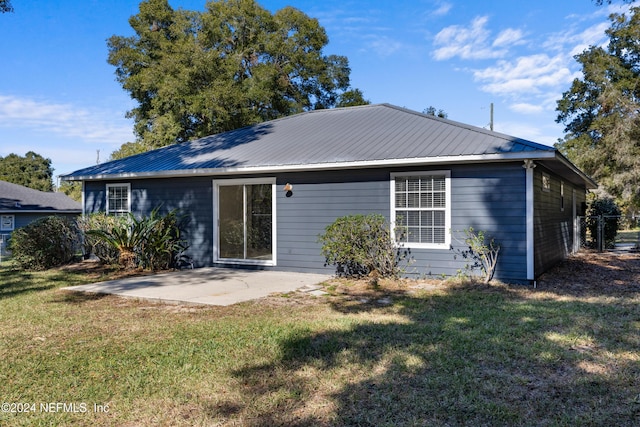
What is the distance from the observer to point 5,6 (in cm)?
1087

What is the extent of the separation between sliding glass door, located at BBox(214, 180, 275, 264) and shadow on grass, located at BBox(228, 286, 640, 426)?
20.2 ft

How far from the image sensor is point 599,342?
438 cm

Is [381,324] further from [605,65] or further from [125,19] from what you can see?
[125,19]

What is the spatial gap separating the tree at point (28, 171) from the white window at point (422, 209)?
46.4 m

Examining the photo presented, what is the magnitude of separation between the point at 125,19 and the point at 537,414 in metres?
26.6

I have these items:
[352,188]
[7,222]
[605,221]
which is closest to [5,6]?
[352,188]

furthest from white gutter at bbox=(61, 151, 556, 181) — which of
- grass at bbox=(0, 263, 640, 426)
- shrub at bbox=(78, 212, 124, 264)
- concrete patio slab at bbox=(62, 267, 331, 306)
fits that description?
grass at bbox=(0, 263, 640, 426)

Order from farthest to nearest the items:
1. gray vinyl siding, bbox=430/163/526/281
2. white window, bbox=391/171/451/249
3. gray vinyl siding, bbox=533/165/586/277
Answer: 1. gray vinyl siding, bbox=533/165/586/277
2. white window, bbox=391/171/451/249
3. gray vinyl siding, bbox=430/163/526/281

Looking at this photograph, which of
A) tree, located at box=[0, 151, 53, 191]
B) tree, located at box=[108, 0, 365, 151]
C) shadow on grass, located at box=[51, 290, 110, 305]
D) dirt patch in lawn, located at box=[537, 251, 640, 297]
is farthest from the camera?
tree, located at box=[0, 151, 53, 191]

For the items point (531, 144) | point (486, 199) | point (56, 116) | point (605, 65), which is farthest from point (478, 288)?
point (56, 116)

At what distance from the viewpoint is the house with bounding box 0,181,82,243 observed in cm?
2386

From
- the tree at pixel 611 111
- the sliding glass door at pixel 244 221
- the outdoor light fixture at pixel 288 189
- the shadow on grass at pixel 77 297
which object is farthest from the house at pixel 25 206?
the tree at pixel 611 111

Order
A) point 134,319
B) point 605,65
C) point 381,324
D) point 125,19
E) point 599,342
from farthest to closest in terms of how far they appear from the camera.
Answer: point 125,19 → point 605,65 → point 134,319 → point 381,324 → point 599,342

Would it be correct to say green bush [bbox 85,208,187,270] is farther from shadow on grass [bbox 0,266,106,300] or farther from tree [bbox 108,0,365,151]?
tree [bbox 108,0,365,151]
